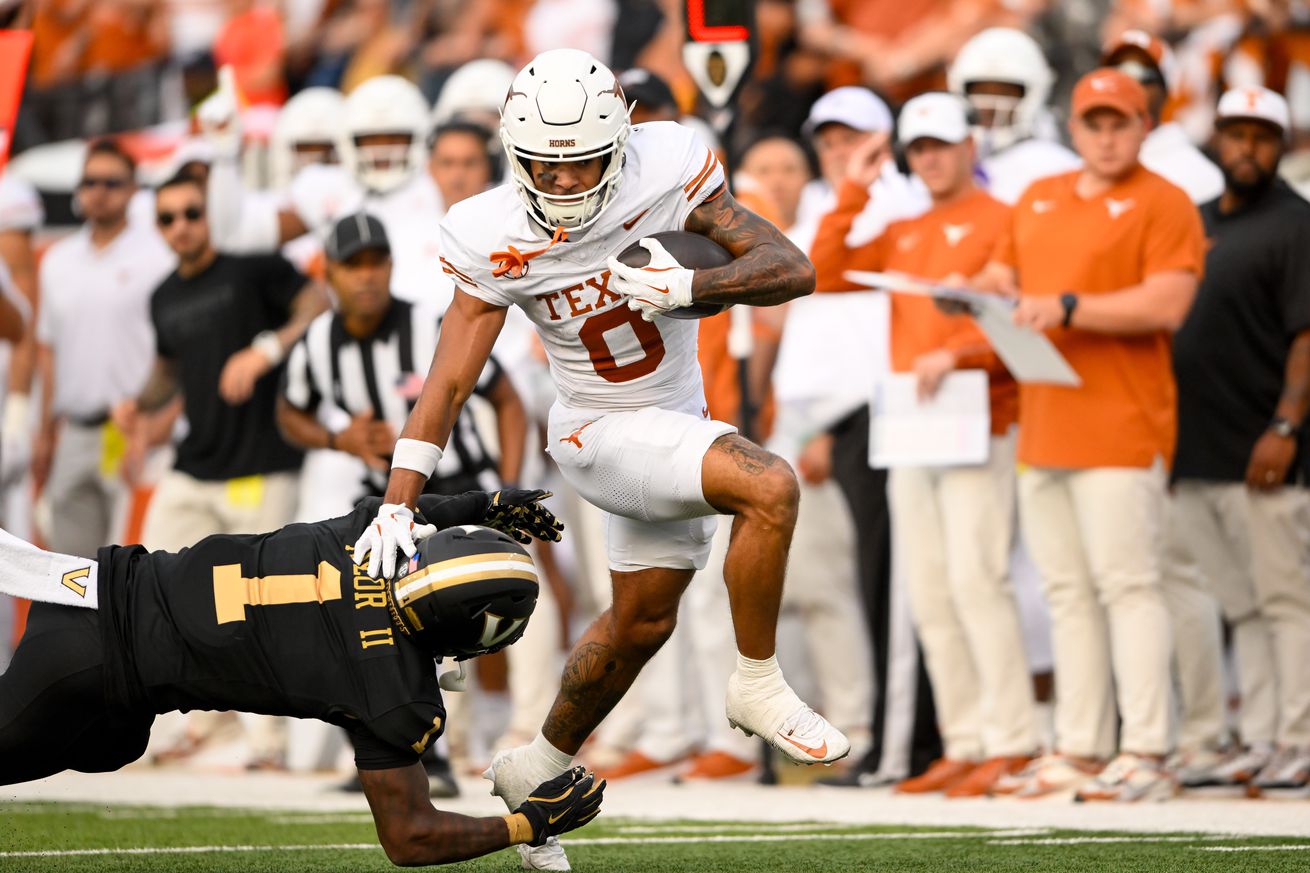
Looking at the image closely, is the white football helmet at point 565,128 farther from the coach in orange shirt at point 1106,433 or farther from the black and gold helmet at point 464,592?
the coach in orange shirt at point 1106,433

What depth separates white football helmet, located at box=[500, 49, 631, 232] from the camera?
580 cm

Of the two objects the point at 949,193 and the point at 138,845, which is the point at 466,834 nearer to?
the point at 138,845

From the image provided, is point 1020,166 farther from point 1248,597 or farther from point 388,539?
point 388,539

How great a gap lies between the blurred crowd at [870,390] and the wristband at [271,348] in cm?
1

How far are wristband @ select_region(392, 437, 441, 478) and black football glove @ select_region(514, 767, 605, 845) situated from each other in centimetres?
87

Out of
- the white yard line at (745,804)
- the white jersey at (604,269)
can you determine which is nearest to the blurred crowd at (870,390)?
the white yard line at (745,804)

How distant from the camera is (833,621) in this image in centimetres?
925

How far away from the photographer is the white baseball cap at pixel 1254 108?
828cm

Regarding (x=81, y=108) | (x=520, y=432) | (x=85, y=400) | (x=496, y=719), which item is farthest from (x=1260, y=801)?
(x=81, y=108)

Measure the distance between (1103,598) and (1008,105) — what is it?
2.32 meters

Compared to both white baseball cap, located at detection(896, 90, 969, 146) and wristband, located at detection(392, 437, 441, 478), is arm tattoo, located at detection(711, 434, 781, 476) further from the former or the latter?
white baseball cap, located at detection(896, 90, 969, 146)

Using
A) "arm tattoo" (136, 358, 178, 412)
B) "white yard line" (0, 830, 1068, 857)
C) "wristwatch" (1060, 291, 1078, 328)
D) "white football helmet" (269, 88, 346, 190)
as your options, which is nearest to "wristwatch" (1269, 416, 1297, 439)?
"wristwatch" (1060, 291, 1078, 328)

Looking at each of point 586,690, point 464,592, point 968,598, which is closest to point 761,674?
point 586,690

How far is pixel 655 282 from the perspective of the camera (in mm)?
5699
